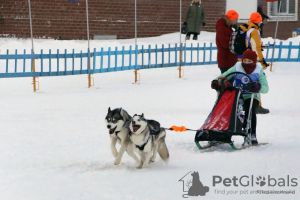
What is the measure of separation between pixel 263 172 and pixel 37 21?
15289mm

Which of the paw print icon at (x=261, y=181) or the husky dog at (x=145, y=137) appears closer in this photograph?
the paw print icon at (x=261, y=181)

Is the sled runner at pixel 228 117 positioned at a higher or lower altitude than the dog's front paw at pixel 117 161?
higher

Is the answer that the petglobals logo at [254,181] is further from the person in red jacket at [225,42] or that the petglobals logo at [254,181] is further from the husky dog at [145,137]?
the person in red jacket at [225,42]

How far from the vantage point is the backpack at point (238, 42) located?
9.04 metres

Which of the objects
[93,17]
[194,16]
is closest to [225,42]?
[194,16]

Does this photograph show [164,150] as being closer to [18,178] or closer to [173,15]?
[18,178]

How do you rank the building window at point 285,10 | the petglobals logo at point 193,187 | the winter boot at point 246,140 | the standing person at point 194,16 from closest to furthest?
1. the petglobals logo at point 193,187
2. the winter boot at point 246,140
3. the standing person at point 194,16
4. the building window at point 285,10

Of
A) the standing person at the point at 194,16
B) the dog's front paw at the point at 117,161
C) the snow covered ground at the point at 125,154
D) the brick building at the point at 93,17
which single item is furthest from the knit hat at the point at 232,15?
the brick building at the point at 93,17

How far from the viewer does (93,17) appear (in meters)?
20.0

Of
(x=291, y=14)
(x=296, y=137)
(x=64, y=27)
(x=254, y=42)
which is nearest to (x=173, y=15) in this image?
(x=64, y=27)

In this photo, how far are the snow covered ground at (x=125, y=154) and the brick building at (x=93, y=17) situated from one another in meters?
6.45

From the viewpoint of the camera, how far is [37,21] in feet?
63.4

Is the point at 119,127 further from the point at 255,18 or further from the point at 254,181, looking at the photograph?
the point at 255,18

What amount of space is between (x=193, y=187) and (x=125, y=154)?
165cm
